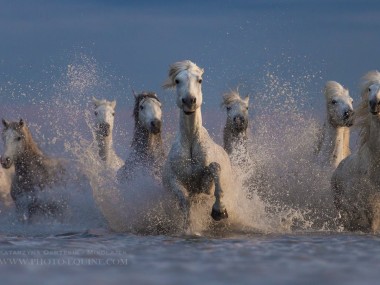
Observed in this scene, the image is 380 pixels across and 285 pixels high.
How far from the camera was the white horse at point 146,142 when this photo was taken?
33.7 ft

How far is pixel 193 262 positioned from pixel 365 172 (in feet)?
15.9

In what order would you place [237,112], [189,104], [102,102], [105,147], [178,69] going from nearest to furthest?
[189,104], [178,69], [237,112], [105,147], [102,102]

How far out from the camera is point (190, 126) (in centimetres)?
841

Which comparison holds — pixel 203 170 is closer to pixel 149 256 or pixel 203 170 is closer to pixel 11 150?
pixel 149 256

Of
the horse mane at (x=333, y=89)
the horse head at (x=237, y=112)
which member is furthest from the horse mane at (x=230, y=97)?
the horse mane at (x=333, y=89)

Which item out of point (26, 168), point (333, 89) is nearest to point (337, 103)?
point (333, 89)

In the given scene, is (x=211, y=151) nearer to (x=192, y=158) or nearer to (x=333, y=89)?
(x=192, y=158)

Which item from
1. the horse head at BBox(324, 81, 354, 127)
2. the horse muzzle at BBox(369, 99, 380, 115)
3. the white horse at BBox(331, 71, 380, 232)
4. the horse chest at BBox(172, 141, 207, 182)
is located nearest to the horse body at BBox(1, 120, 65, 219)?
the horse chest at BBox(172, 141, 207, 182)

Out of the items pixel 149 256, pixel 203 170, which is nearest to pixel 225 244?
pixel 149 256

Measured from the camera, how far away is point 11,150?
11.3 m

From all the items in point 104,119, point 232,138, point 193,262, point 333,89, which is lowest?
point 193,262

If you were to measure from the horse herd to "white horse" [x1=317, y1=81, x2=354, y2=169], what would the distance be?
1 centimetres

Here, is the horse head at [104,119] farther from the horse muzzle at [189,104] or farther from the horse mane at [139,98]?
the horse muzzle at [189,104]

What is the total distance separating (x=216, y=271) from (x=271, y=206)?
22.3 feet
